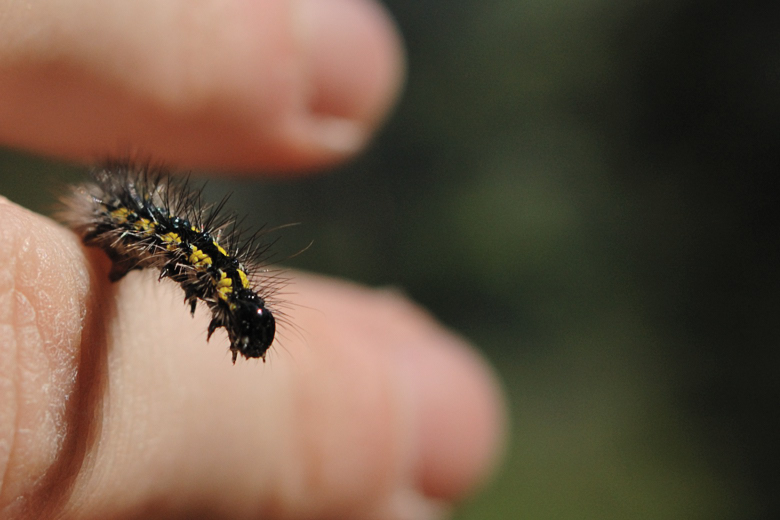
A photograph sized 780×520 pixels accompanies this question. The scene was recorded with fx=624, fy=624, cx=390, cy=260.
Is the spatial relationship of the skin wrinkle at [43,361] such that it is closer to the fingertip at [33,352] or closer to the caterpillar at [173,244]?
the fingertip at [33,352]

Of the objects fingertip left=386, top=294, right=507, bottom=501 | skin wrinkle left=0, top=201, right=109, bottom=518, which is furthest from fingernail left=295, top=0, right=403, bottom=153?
skin wrinkle left=0, top=201, right=109, bottom=518

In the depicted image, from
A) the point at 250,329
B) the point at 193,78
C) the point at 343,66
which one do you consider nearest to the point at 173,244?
the point at 250,329

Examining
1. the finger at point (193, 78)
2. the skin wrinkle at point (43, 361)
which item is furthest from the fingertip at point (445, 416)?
the skin wrinkle at point (43, 361)

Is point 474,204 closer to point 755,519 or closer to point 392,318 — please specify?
point 392,318

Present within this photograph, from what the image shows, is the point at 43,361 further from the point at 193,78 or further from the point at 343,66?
the point at 343,66

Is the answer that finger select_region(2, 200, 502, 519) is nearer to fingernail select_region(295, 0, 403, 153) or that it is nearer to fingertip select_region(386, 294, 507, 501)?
fingertip select_region(386, 294, 507, 501)

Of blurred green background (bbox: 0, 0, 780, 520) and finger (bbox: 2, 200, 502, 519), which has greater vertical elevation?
blurred green background (bbox: 0, 0, 780, 520)
